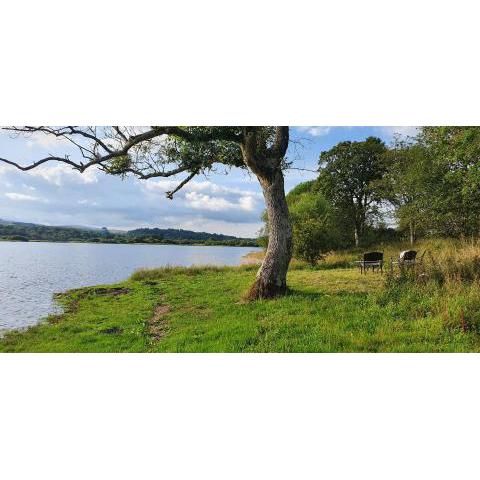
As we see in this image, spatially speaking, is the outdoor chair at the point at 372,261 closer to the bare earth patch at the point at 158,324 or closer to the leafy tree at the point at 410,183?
the leafy tree at the point at 410,183

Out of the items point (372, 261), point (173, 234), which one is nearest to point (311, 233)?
point (372, 261)

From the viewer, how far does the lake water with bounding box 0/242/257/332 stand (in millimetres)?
9203

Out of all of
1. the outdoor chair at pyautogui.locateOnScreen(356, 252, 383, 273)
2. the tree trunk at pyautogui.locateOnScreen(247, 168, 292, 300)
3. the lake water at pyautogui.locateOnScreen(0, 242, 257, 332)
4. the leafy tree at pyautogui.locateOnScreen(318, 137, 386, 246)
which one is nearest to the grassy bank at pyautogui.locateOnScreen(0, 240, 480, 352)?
the tree trunk at pyautogui.locateOnScreen(247, 168, 292, 300)

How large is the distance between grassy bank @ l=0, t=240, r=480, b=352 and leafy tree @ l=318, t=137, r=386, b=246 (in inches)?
508

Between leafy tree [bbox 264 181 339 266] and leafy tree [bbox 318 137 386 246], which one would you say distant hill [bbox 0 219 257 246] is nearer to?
leafy tree [bbox 264 181 339 266]

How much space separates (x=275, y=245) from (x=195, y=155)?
10.2 ft

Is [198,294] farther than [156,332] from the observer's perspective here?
Yes

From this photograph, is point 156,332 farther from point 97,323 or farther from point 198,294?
point 198,294

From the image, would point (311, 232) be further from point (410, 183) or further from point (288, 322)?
point (288, 322)

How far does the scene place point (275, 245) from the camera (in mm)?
8477

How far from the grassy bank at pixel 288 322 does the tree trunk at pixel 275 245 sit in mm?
410

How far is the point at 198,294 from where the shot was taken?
35.0 feet
